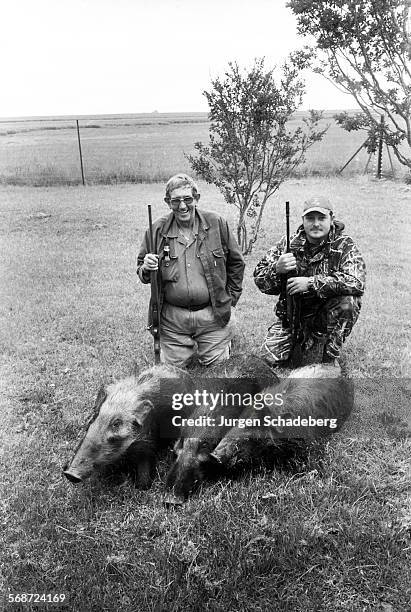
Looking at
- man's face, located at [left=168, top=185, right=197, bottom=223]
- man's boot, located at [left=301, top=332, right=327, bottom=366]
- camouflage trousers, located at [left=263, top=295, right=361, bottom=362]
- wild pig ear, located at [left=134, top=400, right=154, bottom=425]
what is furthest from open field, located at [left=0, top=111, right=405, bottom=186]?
wild pig ear, located at [left=134, top=400, right=154, bottom=425]

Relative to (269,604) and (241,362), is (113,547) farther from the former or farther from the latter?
(241,362)

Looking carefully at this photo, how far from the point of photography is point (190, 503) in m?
3.73

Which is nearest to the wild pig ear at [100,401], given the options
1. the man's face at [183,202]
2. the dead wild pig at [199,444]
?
the dead wild pig at [199,444]

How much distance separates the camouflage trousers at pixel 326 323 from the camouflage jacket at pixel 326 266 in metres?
0.17

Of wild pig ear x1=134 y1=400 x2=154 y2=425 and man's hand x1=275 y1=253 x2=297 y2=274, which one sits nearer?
wild pig ear x1=134 y1=400 x2=154 y2=425

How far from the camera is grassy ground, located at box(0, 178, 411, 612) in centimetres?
313

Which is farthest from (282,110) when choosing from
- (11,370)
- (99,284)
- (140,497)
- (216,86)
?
(140,497)

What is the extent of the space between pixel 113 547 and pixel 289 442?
1.48 metres

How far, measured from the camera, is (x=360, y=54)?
5.00m

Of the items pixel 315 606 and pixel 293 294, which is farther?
pixel 293 294

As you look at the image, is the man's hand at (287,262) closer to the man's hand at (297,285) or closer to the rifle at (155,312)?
the man's hand at (297,285)

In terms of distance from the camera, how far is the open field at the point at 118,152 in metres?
8.35

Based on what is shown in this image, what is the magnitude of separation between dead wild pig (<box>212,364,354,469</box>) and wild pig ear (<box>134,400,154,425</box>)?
0.69m

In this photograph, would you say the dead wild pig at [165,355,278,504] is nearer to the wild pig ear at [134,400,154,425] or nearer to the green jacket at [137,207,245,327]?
the wild pig ear at [134,400,154,425]
